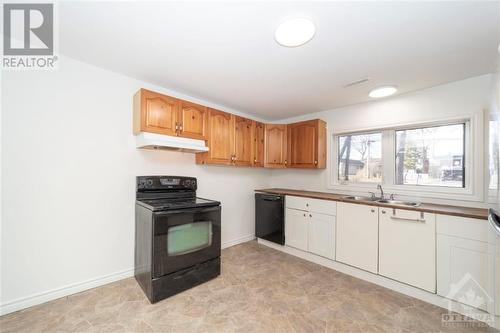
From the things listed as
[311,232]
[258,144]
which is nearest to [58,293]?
[311,232]

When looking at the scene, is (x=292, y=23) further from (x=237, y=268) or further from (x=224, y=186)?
(x=237, y=268)

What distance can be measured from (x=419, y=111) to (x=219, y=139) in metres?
2.64

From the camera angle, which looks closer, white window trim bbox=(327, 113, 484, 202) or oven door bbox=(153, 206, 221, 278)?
oven door bbox=(153, 206, 221, 278)

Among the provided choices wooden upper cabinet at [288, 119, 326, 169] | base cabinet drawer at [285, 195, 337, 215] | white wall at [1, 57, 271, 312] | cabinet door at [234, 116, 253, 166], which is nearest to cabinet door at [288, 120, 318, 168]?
wooden upper cabinet at [288, 119, 326, 169]

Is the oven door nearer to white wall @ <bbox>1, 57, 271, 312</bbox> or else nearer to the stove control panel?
the stove control panel

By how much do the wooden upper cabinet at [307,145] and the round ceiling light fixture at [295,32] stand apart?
1.86 meters

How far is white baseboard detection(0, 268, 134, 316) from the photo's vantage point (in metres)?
1.70

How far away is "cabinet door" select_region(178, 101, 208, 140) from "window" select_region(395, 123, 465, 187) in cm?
273

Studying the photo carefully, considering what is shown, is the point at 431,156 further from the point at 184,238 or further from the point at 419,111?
the point at 184,238

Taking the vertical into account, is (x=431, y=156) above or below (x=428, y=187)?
above

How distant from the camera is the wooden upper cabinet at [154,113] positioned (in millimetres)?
2205

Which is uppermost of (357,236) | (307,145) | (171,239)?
(307,145)

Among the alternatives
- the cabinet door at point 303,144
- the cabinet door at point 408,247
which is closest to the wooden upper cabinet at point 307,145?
the cabinet door at point 303,144

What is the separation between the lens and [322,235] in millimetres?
2752
